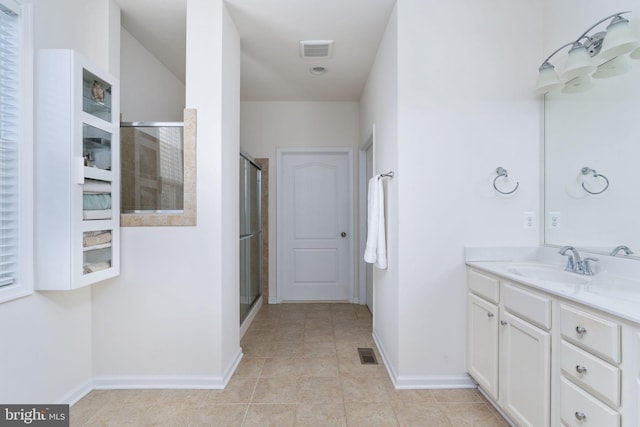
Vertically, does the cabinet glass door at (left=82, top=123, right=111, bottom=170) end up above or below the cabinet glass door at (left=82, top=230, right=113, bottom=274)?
above

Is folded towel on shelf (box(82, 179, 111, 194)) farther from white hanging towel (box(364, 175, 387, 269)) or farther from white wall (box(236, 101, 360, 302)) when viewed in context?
white wall (box(236, 101, 360, 302))

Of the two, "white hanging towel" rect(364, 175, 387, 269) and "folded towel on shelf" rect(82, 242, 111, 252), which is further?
"white hanging towel" rect(364, 175, 387, 269)

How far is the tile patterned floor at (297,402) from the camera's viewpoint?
6.27 ft

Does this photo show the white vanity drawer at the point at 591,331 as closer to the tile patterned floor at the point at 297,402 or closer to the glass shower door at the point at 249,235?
the tile patterned floor at the point at 297,402

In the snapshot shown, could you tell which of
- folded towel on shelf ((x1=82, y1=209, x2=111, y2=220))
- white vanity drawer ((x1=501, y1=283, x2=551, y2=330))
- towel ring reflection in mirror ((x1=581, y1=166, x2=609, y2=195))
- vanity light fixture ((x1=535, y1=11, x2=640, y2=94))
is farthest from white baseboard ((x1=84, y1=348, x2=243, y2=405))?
vanity light fixture ((x1=535, y1=11, x2=640, y2=94))

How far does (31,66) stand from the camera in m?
1.77

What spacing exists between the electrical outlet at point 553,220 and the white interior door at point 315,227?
2.54 metres

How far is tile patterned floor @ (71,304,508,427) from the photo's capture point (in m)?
1.91

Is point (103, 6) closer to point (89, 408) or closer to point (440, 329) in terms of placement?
point (89, 408)

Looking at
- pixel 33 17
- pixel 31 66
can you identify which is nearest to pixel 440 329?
pixel 31 66

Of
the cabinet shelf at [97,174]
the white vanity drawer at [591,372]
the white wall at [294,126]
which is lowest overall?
the white vanity drawer at [591,372]

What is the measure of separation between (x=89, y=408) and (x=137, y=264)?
2.93 ft

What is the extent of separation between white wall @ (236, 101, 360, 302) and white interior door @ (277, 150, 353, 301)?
16 centimetres

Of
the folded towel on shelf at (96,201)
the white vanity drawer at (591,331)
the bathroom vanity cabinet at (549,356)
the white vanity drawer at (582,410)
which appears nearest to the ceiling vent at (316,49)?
the folded towel on shelf at (96,201)
